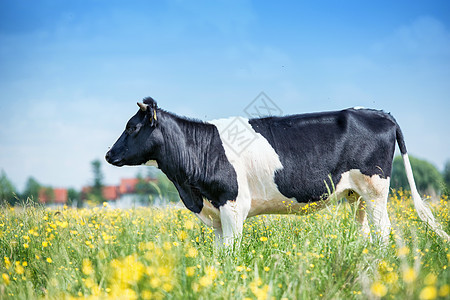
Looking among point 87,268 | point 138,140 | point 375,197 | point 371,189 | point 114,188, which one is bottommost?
point 87,268

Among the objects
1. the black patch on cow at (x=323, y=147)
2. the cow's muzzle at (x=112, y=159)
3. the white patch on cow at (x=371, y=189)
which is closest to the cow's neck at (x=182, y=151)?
the cow's muzzle at (x=112, y=159)

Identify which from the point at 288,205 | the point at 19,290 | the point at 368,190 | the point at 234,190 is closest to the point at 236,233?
the point at 234,190

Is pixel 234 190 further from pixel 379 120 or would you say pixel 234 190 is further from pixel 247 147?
pixel 379 120

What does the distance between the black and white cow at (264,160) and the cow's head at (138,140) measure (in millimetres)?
15

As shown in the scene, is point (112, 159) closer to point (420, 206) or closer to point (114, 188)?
point (420, 206)

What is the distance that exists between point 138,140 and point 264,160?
188 cm

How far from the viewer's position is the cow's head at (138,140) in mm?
5973

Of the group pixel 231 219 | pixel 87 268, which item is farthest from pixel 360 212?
pixel 87 268

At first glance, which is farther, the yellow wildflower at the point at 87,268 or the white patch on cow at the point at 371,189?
the white patch on cow at the point at 371,189

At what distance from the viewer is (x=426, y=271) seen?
400cm

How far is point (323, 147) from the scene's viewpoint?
6.18 meters

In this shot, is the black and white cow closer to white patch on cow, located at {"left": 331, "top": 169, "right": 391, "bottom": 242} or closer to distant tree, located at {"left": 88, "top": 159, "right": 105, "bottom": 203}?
white patch on cow, located at {"left": 331, "top": 169, "right": 391, "bottom": 242}

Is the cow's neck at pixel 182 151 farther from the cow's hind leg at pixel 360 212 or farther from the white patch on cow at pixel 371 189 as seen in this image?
the cow's hind leg at pixel 360 212

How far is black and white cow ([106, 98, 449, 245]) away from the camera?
592 cm
